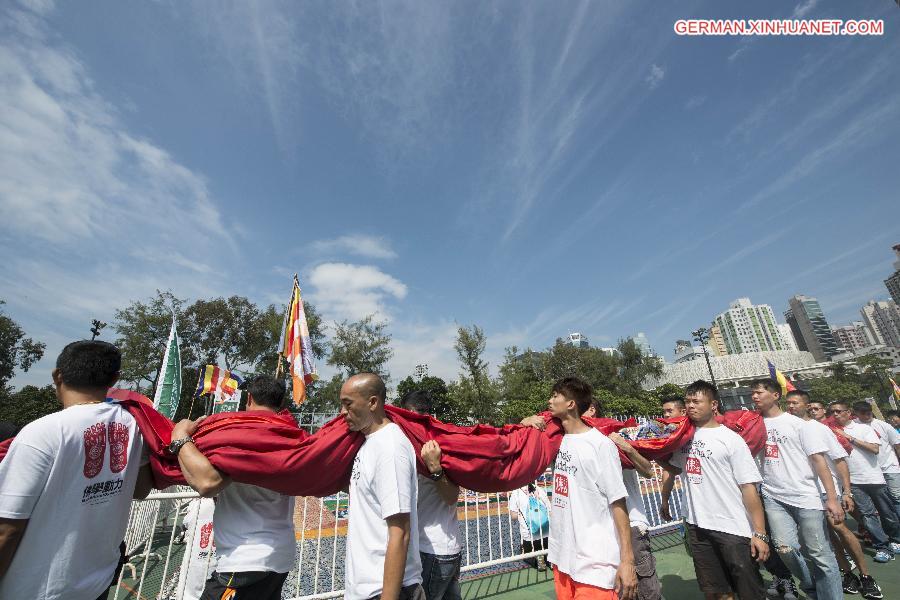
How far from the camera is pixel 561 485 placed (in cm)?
289

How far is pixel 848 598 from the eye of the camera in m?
4.29

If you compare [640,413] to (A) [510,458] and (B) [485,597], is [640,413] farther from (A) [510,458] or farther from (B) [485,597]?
(A) [510,458]

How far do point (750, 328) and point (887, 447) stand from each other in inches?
6464

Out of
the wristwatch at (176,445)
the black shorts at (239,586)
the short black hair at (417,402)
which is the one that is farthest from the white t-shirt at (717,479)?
the wristwatch at (176,445)

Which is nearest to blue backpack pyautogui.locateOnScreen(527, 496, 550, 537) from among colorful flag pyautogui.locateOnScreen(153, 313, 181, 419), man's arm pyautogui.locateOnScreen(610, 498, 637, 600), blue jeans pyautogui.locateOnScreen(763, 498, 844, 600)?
blue jeans pyautogui.locateOnScreen(763, 498, 844, 600)

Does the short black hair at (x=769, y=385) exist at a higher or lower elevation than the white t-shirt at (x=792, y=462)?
higher

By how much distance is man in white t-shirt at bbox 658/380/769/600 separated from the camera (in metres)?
3.15

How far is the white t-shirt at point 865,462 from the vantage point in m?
5.62

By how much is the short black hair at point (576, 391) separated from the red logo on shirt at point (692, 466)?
139 centimetres

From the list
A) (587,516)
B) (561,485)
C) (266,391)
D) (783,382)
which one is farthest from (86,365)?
(783,382)

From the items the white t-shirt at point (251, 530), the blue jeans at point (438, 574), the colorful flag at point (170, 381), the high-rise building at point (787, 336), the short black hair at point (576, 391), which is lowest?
the blue jeans at point (438, 574)

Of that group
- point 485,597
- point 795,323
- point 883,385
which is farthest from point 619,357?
point 795,323

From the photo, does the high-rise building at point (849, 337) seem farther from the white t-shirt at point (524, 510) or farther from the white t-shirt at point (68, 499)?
the white t-shirt at point (68, 499)

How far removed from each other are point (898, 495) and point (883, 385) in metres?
50.4
